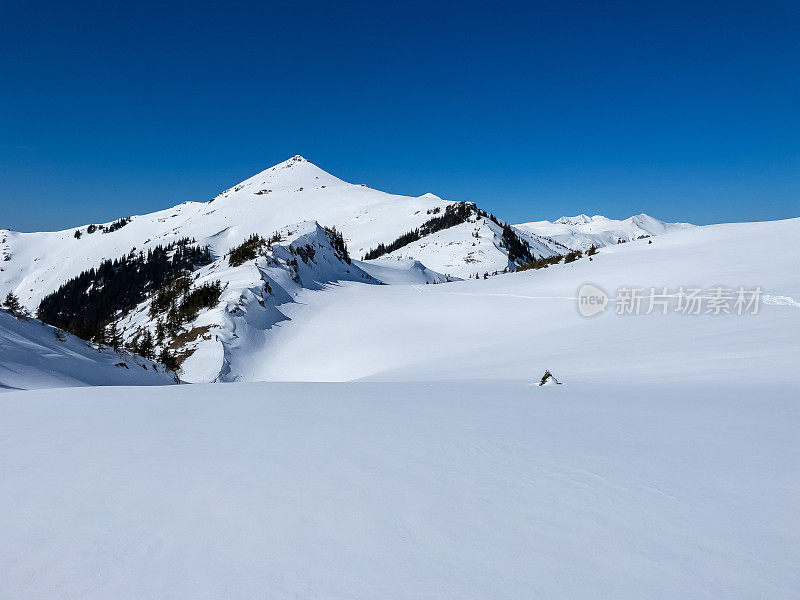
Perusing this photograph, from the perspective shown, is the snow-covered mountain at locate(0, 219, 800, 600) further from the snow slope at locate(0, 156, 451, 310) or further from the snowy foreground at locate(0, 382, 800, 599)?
the snow slope at locate(0, 156, 451, 310)

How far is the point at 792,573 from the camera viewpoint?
1771 millimetres

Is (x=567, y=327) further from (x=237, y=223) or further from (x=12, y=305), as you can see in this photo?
(x=237, y=223)

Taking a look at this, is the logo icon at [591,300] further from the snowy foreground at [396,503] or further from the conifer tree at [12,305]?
the conifer tree at [12,305]

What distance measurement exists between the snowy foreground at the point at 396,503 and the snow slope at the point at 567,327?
3.15 metres

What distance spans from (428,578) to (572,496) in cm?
119

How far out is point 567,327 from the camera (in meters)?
11.0

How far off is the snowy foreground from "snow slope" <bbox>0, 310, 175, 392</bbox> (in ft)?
13.5

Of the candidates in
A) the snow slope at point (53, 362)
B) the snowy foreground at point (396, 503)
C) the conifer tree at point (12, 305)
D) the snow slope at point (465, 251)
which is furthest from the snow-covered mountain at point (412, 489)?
the snow slope at point (465, 251)

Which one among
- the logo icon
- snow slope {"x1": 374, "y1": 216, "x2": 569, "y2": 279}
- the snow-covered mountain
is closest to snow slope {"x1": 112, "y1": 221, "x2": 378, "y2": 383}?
the snow-covered mountain

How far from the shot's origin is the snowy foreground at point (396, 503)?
1.69 m

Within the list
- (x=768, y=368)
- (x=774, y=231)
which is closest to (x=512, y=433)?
(x=768, y=368)

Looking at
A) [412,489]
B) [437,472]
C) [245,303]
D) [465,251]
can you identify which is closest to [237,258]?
[245,303]

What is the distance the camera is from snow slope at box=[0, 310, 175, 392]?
7141mm

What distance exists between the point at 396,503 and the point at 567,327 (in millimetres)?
9842
